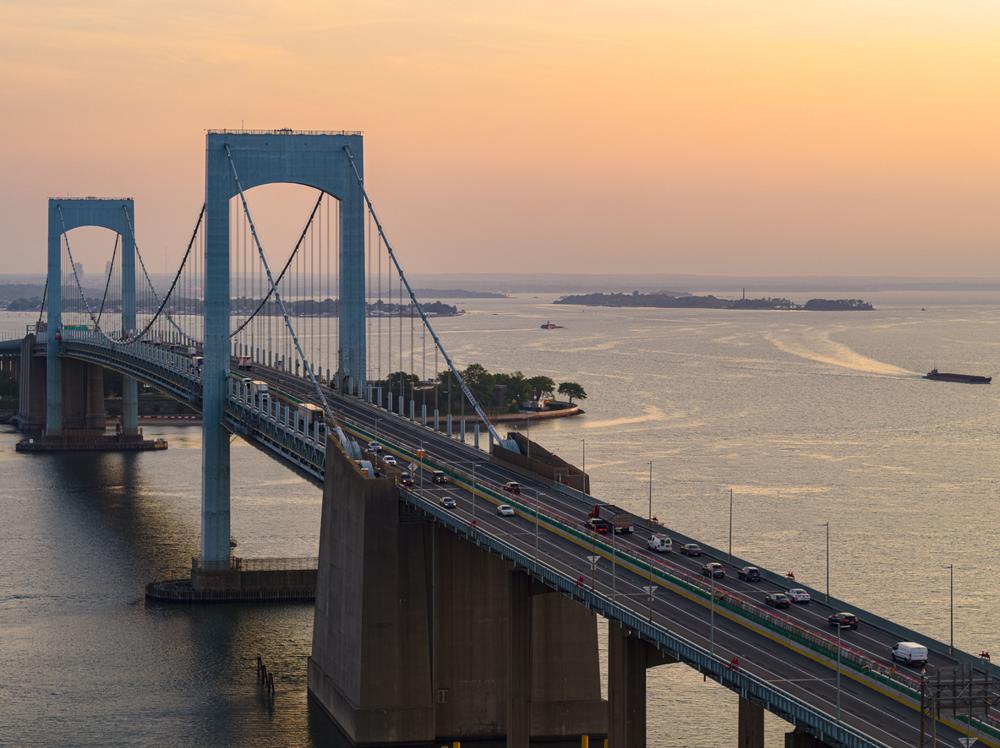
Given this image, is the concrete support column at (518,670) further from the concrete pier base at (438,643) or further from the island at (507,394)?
the island at (507,394)

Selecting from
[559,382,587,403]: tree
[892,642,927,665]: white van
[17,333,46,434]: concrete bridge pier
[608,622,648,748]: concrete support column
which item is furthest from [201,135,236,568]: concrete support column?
[559,382,587,403]: tree

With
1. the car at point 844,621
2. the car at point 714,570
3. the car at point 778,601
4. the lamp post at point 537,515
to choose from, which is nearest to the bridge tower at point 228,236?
the lamp post at point 537,515

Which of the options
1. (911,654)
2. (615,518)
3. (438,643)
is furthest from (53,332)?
(911,654)

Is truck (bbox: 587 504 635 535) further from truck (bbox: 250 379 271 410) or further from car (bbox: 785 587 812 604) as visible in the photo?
truck (bbox: 250 379 271 410)

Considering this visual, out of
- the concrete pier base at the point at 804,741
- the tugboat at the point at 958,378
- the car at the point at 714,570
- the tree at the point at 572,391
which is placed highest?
the car at the point at 714,570

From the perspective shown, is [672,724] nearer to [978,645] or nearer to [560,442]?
[978,645]

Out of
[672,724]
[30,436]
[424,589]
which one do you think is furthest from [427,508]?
[30,436]

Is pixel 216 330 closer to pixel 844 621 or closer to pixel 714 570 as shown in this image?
pixel 714 570
